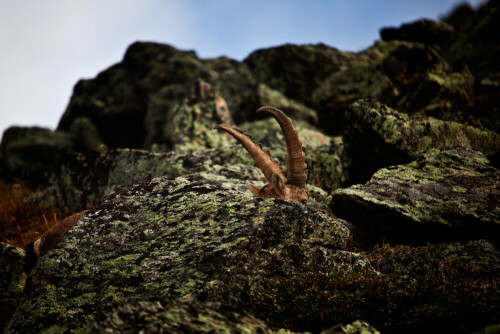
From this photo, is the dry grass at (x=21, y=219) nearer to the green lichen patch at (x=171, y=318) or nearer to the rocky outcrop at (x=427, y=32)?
the green lichen patch at (x=171, y=318)

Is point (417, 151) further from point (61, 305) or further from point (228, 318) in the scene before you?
point (61, 305)

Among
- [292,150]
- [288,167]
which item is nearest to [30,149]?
[288,167]

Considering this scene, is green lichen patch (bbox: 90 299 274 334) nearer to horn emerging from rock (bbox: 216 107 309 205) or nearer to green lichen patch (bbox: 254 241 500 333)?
green lichen patch (bbox: 254 241 500 333)

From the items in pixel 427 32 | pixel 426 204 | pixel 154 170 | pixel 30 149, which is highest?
pixel 427 32

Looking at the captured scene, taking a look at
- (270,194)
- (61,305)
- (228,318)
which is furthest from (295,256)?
(61,305)

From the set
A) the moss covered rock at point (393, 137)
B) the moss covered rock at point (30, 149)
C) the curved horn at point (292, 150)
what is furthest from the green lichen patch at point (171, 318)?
the moss covered rock at point (30, 149)

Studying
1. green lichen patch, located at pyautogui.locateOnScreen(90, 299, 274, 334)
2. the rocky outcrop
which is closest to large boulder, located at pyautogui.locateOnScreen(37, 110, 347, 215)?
green lichen patch, located at pyautogui.locateOnScreen(90, 299, 274, 334)

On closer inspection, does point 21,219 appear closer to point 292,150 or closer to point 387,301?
point 292,150
